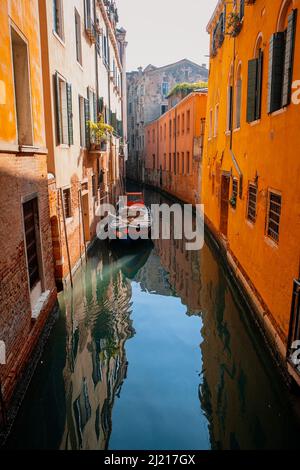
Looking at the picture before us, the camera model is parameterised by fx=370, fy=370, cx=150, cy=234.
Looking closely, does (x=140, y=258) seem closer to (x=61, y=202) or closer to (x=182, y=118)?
(x=61, y=202)

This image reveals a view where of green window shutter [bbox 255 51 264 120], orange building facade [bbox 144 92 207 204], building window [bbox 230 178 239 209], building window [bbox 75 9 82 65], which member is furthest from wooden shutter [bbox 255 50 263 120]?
orange building facade [bbox 144 92 207 204]

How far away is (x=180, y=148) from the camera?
76.6 ft

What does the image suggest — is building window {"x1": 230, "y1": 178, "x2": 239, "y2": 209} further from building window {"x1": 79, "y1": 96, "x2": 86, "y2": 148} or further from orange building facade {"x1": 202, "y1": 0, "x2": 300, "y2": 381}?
building window {"x1": 79, "y1": 96, "x2": 86, "y2": 148}

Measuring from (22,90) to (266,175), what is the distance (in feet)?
14.1

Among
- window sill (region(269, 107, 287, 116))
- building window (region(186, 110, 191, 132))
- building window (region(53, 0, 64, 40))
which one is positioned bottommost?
window sill (region(269, 107, 287, 116))

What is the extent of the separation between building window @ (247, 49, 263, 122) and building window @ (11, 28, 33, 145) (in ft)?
13.8

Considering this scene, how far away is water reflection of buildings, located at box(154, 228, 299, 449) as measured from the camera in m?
4.32

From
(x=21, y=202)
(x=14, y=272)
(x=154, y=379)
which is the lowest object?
(x=154, y=379)

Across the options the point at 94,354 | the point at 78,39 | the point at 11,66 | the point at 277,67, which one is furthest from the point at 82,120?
the point at 94,354

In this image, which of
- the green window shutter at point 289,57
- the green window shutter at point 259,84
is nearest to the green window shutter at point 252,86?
the green window shutter at point 259,84

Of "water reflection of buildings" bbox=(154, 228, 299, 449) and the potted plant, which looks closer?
"water reflection of buildings" bbox=(154, 228, 299, 449)

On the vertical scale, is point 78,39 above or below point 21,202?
above

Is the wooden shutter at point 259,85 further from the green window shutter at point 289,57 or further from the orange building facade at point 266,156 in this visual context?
the green window shutter at point 289,57

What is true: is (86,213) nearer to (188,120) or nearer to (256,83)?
(256,83)
